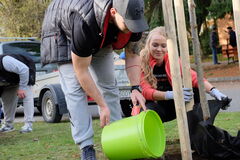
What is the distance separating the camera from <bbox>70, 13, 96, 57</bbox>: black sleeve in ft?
10.3

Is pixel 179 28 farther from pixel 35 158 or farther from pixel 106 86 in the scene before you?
pixel 35 158

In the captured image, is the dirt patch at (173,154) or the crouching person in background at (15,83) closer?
the dirt patch at (173,154)

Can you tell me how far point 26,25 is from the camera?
2222 cm

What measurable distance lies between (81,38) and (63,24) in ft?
1.21

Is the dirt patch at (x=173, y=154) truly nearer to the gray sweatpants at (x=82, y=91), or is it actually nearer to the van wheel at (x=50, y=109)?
the gray sweatpants at (x=82, y=91)

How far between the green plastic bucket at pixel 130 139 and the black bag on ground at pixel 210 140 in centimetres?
39

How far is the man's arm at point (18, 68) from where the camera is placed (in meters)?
6.30

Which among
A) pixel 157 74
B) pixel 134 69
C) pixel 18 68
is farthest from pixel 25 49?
pixel 134 69

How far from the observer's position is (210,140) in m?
3.63

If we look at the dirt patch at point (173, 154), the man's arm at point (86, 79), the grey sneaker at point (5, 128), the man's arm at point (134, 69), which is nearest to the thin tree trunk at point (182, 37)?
the man's arm at point (134, 69)

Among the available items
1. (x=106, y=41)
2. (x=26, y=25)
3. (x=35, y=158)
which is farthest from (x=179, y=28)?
(x=26, y=25)

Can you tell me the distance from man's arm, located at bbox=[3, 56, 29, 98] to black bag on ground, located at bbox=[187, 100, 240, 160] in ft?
10.6

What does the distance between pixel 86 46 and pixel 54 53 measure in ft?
1.60

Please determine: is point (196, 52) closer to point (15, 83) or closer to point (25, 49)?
point (15, 83)
